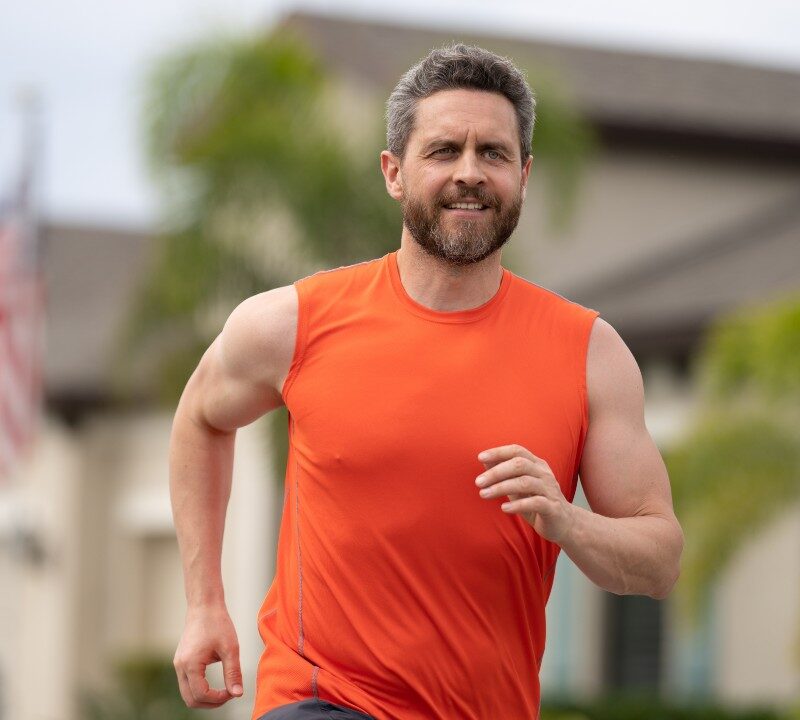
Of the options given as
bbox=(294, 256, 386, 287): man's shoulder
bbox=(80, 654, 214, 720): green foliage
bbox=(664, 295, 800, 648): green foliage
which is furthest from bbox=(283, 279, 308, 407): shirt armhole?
bbox=(80, 654, 214, 720): green foliage

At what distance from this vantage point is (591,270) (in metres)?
21.8

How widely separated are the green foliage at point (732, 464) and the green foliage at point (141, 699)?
245 inches

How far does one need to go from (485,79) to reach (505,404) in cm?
73

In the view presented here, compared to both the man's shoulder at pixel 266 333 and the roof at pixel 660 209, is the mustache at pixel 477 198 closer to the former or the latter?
the man's shoulder at pixel 266 333

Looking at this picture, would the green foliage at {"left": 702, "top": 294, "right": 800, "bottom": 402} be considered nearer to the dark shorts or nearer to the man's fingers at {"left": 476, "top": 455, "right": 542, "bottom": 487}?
the dark shorts

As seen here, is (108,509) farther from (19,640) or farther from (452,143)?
(452,143)

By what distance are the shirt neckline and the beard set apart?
4.8 inches

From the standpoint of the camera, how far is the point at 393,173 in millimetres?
4348

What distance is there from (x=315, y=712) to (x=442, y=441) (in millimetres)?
667

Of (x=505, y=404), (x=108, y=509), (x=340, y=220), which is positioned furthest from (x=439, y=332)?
(x=108, y=509)

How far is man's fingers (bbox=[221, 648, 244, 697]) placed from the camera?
439 cm

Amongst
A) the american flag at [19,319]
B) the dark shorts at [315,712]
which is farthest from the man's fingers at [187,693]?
the american flag at [19,319]

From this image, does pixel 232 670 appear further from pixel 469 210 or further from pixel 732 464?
pixel 732 464

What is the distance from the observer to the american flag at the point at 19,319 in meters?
16.1
